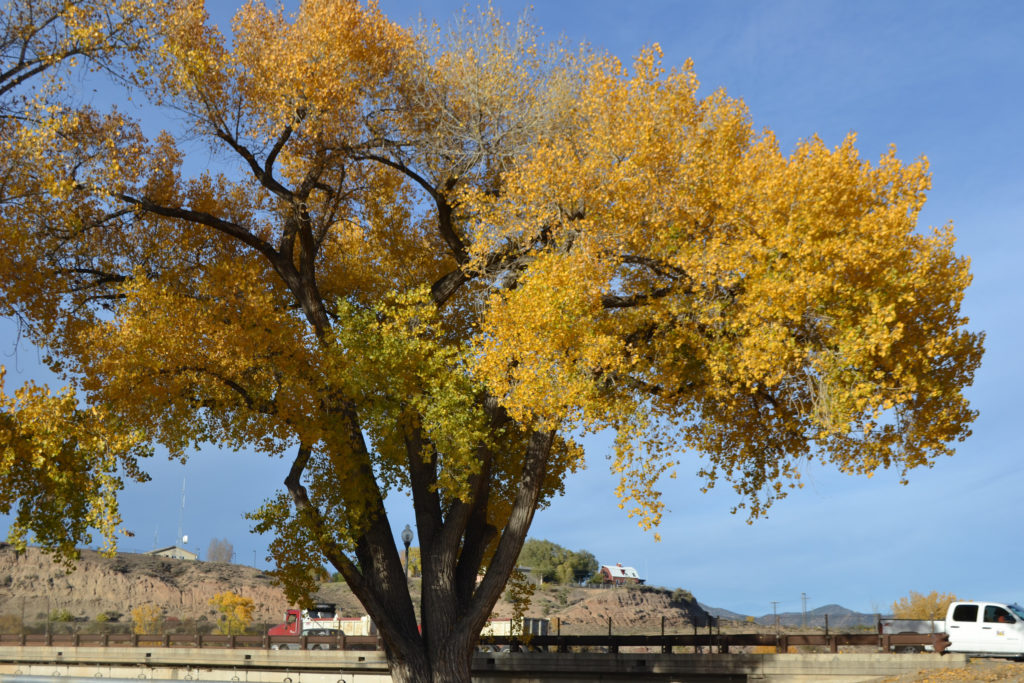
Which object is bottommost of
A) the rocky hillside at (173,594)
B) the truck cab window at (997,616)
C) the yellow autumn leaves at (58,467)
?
the rocky hillside at (173,594)

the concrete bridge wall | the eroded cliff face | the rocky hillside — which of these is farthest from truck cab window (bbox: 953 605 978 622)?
the eroded cliff face

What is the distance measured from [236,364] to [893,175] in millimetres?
13540

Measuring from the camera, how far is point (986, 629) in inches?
930

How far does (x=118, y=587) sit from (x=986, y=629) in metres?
86.3

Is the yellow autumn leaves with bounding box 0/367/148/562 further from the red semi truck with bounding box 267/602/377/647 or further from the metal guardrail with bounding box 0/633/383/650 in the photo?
the red semi truck with bounding box 267/602/377/647

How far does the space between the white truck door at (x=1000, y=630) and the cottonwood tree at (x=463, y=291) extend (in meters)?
9.99

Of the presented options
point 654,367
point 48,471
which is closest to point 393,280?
point 654,367

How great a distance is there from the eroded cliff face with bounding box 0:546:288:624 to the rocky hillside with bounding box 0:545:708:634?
91 mm

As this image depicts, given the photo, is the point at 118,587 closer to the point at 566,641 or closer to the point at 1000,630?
the point at 566,641

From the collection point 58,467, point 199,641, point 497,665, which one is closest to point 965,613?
point 497,665

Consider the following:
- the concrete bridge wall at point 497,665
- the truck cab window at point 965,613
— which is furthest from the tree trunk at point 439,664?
the truck cab window at point 965,613

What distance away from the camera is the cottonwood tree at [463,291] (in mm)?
15984

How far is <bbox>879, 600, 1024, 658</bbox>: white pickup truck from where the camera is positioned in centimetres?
2333

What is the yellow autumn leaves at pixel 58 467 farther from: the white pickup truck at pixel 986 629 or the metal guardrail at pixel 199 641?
the white pickup truck at pixel 986 629
